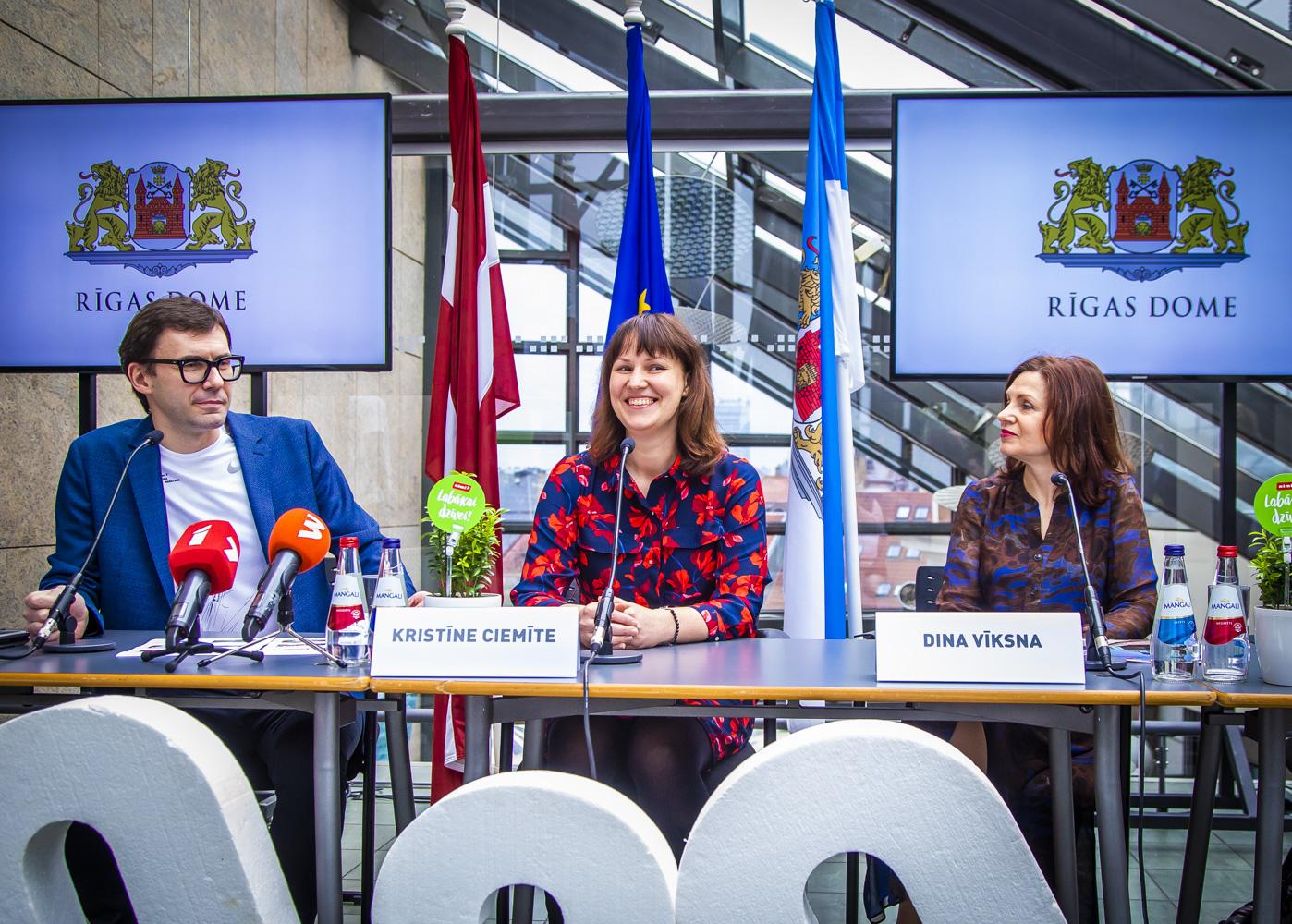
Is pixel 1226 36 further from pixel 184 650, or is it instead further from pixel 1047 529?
pixel 184 650

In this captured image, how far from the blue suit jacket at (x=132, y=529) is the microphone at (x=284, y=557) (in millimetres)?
317

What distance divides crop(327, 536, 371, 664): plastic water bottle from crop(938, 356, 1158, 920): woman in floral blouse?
1.13 m

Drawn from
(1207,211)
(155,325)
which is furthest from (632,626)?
(1207,211)

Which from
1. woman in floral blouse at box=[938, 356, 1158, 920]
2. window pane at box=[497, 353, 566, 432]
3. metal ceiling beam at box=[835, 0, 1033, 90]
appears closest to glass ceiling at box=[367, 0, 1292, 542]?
metal ceiling beam at box=[835, 0, 1033, 90]

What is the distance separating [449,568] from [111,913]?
86 centimetres

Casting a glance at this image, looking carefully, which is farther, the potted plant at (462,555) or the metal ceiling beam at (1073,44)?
the metal ceiling beam at (1073,44)

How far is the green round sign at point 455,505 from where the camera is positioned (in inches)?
66.9

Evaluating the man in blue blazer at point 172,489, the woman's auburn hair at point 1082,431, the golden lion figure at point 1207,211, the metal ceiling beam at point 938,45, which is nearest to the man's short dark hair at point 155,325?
the man in blue blazer at point 172,489

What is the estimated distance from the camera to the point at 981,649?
1539mm

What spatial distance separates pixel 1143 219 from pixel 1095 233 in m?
0.14

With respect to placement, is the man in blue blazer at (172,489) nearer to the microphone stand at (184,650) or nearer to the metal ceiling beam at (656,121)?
the microphone stand at (184,650)

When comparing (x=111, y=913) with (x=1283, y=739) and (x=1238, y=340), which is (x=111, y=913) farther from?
(x=1238, y=340)

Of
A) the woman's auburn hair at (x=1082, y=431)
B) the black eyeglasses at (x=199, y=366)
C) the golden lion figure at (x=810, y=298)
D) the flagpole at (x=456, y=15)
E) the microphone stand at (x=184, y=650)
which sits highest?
the flagpole at (x=456, y=15)

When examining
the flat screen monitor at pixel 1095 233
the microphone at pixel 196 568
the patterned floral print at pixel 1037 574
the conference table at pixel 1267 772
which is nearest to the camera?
the conference table at pixel 1267 772
